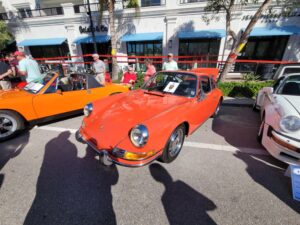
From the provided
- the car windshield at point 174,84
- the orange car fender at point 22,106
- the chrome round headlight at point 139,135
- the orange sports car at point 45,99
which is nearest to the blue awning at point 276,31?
the car windshield at point 174,84

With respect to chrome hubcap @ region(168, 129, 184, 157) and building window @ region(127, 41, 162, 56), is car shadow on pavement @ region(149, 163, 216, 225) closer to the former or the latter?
chrome hubcap @ region(168, 129, 184, 157)

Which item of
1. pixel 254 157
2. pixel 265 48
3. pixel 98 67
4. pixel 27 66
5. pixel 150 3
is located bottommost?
pixel 254 157

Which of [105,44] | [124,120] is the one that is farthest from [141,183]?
[105,44]

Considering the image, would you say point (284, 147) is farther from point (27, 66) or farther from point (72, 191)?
point (27, 66)

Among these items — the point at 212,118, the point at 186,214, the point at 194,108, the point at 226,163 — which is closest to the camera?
the point at 186,214

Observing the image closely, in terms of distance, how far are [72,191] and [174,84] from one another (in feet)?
8.40

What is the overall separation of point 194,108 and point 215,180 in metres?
1.24

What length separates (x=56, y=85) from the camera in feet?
12.2

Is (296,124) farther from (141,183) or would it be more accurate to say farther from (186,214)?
(141,183)

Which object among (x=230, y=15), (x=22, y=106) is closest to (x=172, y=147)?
(x=22, y=106)

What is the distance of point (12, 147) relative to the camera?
118 inches

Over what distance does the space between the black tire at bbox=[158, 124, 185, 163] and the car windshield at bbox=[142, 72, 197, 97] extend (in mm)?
796

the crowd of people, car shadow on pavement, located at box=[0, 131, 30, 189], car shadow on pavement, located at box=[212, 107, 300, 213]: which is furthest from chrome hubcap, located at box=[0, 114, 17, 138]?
car shadow on pavement, located at box=[212, 107, 300, 213]

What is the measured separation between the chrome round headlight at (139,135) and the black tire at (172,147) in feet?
1.51
